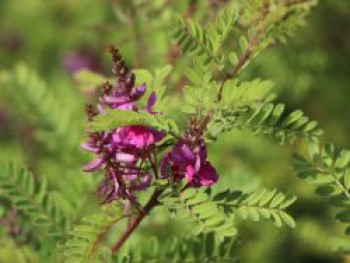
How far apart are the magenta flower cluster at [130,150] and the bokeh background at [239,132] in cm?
94

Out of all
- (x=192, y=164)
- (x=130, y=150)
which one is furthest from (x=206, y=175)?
(x=130, y=150)

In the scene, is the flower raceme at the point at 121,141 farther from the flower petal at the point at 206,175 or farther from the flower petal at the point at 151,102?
the flower petal at the point at 206,175

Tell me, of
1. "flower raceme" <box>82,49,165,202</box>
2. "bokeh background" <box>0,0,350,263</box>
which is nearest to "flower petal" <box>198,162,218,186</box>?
"flower raceme" <box>82,49,165,202</box>

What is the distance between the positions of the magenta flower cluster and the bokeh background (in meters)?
0.94

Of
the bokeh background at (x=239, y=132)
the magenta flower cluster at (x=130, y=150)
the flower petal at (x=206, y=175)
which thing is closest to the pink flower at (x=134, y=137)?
the magenta flower cluster at (x=130, y=150)

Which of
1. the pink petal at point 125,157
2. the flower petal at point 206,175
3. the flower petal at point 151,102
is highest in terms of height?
the flower petal at point 151,102

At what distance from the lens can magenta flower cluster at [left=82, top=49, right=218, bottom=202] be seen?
1542 mm

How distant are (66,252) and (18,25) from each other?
11.8 ft

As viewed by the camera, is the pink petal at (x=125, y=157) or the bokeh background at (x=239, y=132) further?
the bokeh background at (x=239, y=132)

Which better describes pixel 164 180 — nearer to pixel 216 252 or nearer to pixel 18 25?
pixel 216 252

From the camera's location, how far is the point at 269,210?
5.32 ft

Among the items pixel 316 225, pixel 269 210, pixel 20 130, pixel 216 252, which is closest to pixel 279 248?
pixel 316 225

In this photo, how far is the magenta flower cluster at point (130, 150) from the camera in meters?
1.54

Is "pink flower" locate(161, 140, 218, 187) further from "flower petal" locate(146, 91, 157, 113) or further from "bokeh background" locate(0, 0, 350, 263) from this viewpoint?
"bokeh background" locate(0, 0, 350, 263)
